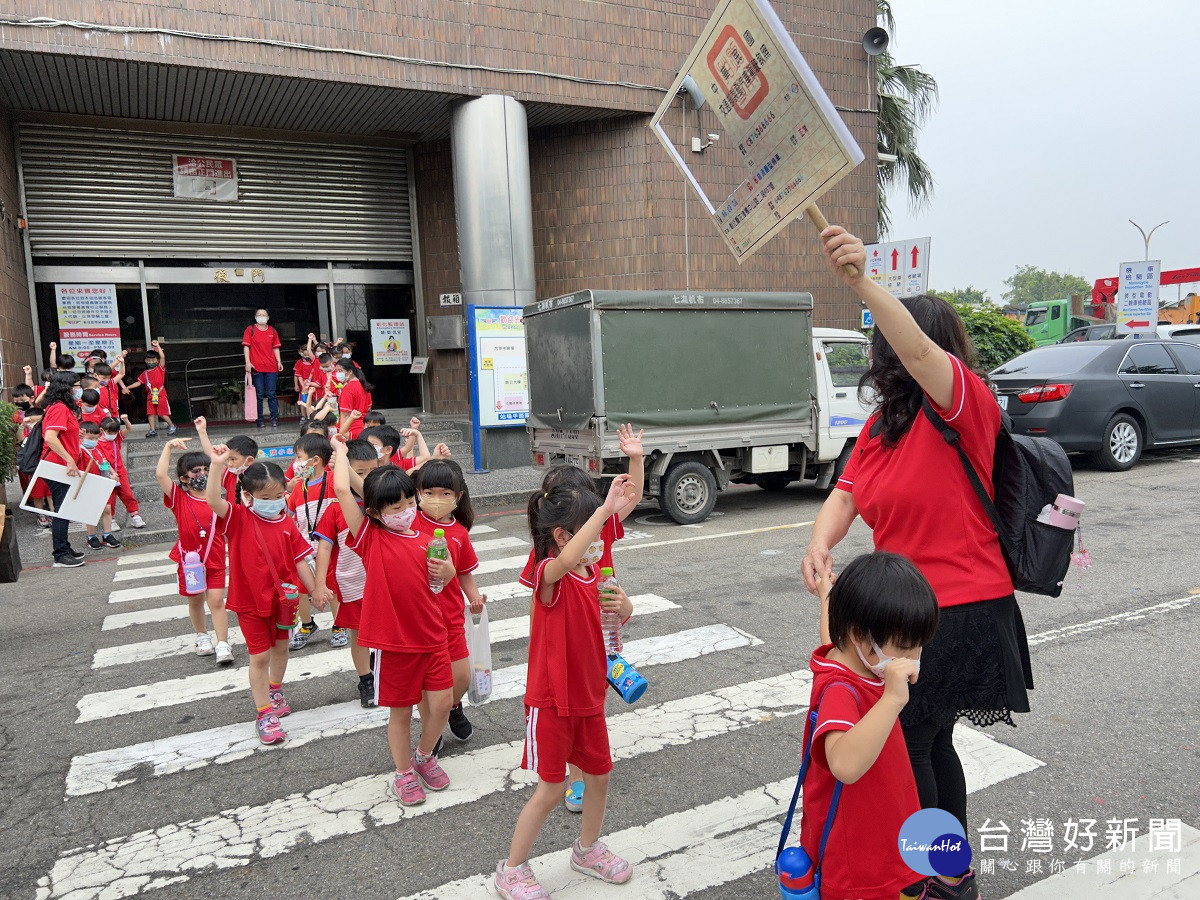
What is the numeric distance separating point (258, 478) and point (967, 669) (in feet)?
11.1

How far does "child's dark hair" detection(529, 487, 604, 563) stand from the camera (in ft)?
9.32

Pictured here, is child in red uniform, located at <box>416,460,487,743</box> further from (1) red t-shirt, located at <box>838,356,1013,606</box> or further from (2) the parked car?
(2) the parked car

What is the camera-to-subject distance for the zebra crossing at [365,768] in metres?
3.11

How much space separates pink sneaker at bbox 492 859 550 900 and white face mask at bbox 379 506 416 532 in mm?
1397

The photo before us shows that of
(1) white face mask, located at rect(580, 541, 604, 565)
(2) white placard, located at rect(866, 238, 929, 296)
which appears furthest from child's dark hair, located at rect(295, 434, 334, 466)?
(2) white placard, located at rect(866, 238, 929, 296)

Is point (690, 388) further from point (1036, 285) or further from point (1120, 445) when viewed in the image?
point (1036, 285)

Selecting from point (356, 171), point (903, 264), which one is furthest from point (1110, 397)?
point (356, 171)

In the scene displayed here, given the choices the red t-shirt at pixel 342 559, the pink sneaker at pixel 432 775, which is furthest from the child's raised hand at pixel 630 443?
the red t-shirt at pixel 342 559

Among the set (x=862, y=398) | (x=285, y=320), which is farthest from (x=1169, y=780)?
(x=285, y=320)

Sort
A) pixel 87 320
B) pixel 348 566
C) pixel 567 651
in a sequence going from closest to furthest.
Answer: pixel 567 651
pixel 348 566
pixel 87 320

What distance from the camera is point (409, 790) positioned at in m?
3.54

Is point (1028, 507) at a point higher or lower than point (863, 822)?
higher

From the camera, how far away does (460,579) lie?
3805 millimetres

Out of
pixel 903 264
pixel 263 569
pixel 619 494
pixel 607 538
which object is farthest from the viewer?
pixel 903 264
